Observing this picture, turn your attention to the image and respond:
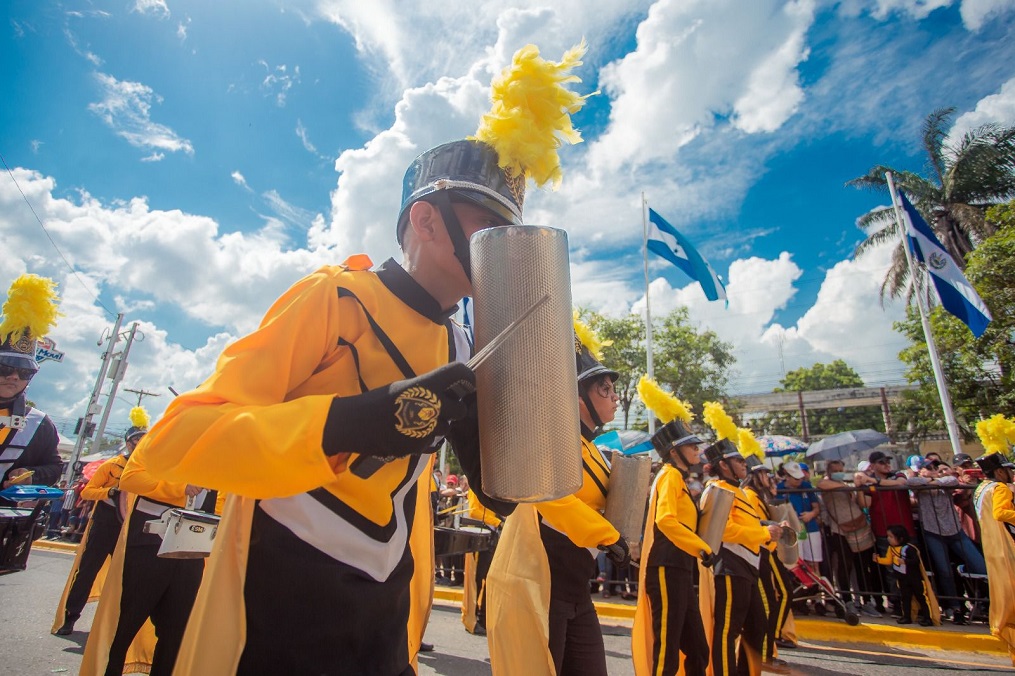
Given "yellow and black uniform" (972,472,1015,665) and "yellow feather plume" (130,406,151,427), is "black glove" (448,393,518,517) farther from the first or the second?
"yellow feather plume" (130,406,151,427)

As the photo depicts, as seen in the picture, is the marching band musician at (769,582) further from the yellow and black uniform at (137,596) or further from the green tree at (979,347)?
the green tree at (979,347)

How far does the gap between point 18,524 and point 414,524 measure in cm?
368

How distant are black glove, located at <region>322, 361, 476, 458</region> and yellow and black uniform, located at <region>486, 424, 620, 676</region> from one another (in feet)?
6.42

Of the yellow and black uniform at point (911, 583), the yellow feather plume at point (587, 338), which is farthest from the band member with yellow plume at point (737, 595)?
the yellow and black uniform at point (911, 583)

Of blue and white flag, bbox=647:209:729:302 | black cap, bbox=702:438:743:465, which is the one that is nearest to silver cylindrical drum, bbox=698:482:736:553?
black cap, bbox=702:438:743:465

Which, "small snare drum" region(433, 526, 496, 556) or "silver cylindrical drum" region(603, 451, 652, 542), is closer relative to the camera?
"small snare drum" region(433, 526, 496, 556)

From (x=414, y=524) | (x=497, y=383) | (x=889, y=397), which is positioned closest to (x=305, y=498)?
(x=414, y=524)

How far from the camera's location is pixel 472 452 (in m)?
1.55

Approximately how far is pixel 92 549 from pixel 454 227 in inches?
241

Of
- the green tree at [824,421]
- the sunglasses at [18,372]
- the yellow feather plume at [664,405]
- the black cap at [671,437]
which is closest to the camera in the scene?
the sunglasses at [18,372]

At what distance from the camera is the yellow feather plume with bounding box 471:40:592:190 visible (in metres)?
1.58

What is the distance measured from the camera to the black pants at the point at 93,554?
17.9 feet

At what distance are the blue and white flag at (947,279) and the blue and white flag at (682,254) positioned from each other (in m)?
4.61

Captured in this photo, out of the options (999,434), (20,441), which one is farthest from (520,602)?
(999,434)
